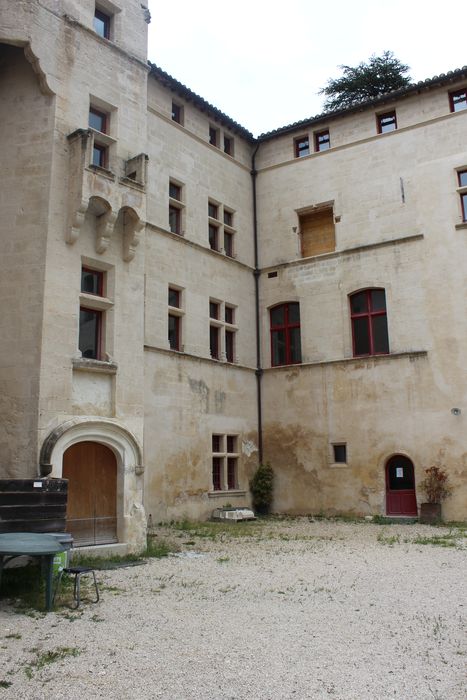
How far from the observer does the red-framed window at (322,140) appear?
68.3 feet

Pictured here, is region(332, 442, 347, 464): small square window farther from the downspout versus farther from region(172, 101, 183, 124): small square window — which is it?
region(172, 101, 183, 124): small square window

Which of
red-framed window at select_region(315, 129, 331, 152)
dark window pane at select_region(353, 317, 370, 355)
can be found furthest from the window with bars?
red-framed window at select_region(315, 129, 331, 152)

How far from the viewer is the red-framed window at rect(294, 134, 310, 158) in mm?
21188

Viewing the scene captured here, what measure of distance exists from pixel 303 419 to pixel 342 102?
851 inches

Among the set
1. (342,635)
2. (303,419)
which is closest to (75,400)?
(342,635)

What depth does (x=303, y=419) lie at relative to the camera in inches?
760

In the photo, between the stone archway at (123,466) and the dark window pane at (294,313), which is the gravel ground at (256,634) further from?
the dark window pane at (294,313)

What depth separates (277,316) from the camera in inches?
819

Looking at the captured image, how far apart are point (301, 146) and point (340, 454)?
10.5m

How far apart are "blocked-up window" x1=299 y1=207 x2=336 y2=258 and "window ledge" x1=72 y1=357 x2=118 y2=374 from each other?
34.4 ft

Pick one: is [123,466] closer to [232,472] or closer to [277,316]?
[232,472]

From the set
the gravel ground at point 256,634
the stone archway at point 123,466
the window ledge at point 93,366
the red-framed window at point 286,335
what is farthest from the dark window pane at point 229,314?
the gravel ground at point 256,634

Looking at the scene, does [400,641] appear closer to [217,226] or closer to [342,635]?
[342,635]

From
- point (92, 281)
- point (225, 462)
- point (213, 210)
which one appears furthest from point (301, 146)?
Result: point (92, 281)
